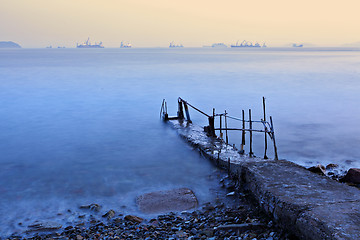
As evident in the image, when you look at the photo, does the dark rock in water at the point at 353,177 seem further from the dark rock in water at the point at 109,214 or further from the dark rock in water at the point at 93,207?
the dark rock in water at the point at 93,207

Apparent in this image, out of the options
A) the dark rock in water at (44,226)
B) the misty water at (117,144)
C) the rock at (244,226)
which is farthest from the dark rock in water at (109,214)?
the rock at (244,226)

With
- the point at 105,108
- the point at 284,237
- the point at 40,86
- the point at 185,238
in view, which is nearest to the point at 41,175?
the point at 185,238

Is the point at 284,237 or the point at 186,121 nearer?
the point at 284,237

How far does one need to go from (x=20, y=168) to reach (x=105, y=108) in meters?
12.2

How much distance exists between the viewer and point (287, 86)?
35750 millimetres

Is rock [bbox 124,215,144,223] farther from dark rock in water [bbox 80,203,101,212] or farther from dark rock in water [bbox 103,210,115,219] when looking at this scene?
dark rock in water [bbox 80,203,101,212]

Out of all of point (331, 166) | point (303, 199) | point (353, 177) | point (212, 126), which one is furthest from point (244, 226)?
point (212, 126)

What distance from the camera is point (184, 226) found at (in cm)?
710

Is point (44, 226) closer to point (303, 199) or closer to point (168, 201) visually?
point (168, 201)

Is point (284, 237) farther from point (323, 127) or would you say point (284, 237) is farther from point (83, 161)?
point (323, 127)

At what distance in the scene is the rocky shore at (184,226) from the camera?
6438mm

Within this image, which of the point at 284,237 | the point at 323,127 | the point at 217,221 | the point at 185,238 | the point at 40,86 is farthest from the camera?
the point at 40,86

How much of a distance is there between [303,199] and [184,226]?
249 centimetres

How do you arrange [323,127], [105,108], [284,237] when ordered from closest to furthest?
[284,237] → [323,127] → [105,108]
